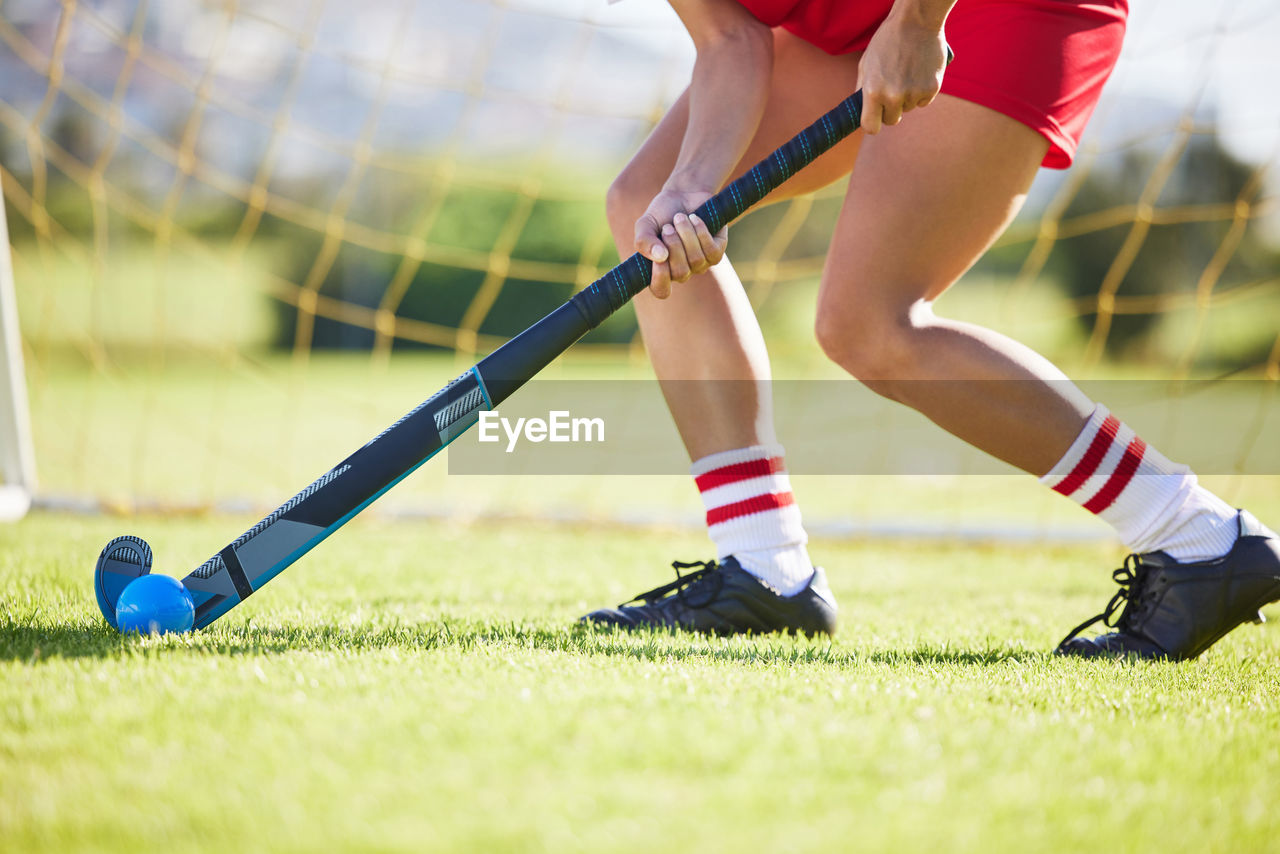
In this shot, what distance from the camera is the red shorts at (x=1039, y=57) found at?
1.59 m

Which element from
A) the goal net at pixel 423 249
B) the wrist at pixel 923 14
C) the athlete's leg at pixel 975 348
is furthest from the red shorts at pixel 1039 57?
the goal net at pixel 423 249

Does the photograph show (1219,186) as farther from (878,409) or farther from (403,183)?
(403,183)

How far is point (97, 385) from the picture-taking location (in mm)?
9828

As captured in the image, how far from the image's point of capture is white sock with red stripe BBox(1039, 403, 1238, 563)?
5.27ft

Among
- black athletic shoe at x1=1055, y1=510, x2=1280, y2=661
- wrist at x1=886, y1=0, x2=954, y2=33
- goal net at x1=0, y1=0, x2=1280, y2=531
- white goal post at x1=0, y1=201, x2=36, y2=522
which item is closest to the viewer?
wrist at x1=886, y1=0, x2=954, y2=33

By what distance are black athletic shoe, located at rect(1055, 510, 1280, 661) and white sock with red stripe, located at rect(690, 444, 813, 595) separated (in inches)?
18.8

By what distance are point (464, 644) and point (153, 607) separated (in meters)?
0.42

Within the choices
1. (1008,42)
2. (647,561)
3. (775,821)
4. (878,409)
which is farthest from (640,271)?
(878,409)

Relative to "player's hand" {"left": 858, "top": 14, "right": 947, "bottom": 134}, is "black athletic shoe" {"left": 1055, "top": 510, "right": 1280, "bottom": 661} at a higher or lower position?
lower

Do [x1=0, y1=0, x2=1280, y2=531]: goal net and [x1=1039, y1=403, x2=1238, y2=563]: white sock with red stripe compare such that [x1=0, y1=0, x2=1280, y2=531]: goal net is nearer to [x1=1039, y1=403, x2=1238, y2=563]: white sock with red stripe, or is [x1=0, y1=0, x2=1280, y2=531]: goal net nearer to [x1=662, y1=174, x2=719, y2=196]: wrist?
[x1=1039, y1=403, x2=1238, y2=563]: white sock with red stripe

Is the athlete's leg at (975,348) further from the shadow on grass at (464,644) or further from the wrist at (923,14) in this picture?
the shadow on grass at (464,644)

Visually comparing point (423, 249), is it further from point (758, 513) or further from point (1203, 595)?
point (1203, 595)

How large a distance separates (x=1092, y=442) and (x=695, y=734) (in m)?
0.85

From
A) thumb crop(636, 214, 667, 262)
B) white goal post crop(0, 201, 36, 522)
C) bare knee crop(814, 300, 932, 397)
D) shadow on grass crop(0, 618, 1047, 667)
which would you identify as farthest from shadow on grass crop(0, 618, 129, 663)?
white goal post crop(0, 201, 36, 522)
